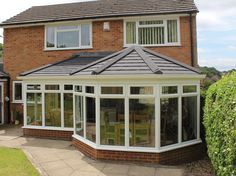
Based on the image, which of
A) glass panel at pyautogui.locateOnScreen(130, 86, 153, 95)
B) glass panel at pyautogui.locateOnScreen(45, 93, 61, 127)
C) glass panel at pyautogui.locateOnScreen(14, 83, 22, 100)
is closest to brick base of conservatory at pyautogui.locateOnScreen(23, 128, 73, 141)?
glass panel at pyautogui.locateOnScreen(45, 93, 61, 127)

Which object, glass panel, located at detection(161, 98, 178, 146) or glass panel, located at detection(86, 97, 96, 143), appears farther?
glass panel, located at detection(86, 97, 96, 143)

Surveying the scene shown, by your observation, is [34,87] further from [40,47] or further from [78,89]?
[40,47]

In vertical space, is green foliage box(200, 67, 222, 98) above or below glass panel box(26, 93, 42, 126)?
above

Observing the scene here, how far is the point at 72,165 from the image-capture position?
30.6ft

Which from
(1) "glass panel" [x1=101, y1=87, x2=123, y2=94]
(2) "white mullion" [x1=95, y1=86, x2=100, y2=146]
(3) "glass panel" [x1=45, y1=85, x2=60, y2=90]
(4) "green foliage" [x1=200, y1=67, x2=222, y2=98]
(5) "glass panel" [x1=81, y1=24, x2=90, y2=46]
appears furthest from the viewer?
(5) "glass panel" [x1=81, y1=24, x2=90, y2=46]

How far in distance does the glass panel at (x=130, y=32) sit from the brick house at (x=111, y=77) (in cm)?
5

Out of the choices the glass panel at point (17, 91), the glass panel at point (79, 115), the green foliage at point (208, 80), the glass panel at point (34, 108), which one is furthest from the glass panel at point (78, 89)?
the glass panel at point (17, 91)

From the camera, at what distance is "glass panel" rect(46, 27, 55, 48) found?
17.3 m

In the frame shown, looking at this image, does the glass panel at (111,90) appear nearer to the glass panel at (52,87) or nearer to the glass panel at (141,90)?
the glass panel at (141,90)

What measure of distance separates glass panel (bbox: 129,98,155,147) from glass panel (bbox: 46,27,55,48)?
9403 millimetres

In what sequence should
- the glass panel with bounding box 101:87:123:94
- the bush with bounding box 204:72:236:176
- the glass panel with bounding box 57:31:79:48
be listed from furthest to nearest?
the glass panel with bounding box 57:31:79:48, the glass panel with bounding box 101:87:123:94, the bush with bounding box 204:72:236:176

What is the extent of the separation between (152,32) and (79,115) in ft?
22.7

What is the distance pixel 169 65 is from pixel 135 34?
231 inches

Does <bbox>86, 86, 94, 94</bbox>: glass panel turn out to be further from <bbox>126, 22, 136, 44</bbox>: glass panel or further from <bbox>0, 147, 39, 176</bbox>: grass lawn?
<bbox>126, 22, 136, 44</bbox>: glass panel
